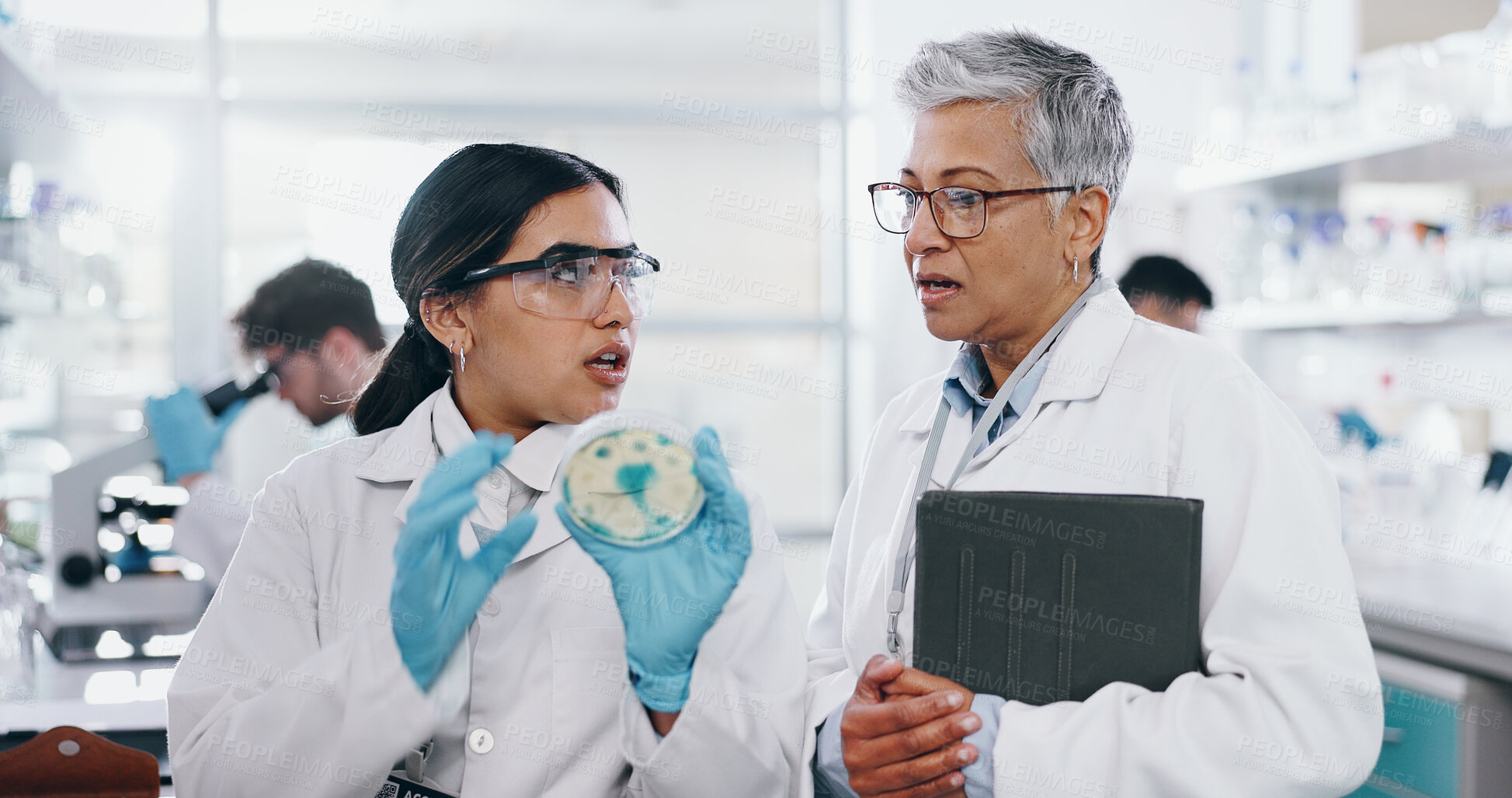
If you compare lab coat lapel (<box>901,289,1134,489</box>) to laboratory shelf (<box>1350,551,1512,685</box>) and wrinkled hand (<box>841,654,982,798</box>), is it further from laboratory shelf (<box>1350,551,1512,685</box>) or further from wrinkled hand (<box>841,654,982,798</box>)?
laboratory shelf (<box>1350,551,1512,685</box>)

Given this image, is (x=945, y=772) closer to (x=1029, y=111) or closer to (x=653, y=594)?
(x=653, y=594)

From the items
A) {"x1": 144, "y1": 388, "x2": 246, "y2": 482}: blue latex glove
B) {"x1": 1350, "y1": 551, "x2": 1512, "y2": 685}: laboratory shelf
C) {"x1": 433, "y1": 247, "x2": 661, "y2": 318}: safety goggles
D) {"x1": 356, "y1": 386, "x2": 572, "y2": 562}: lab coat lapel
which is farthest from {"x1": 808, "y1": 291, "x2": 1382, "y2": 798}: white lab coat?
{"x1": 144, "y1": 388, "x2": 246, "y2": 482}: blue latex glove

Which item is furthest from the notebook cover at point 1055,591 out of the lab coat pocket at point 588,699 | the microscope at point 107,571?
the microscope at point 107,571

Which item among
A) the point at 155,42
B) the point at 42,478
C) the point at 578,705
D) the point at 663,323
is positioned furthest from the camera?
the point at 663,323

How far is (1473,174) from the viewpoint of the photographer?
2.97 meters

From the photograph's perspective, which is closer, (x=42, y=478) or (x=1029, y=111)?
(x=1029, y=111)

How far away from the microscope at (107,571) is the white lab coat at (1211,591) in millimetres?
1793

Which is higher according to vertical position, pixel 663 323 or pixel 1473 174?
pixel 1473 174

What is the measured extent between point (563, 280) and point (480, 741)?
0.55 m

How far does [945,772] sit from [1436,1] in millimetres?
3267

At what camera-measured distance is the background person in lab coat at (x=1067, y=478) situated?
1.09m

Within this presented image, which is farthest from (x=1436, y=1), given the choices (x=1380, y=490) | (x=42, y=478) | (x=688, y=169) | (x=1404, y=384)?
(x=42, y=478)

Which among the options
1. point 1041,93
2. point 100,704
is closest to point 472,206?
point 1041,93

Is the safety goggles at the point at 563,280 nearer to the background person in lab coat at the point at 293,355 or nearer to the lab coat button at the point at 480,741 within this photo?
the lab coat button at the point at 480,741
